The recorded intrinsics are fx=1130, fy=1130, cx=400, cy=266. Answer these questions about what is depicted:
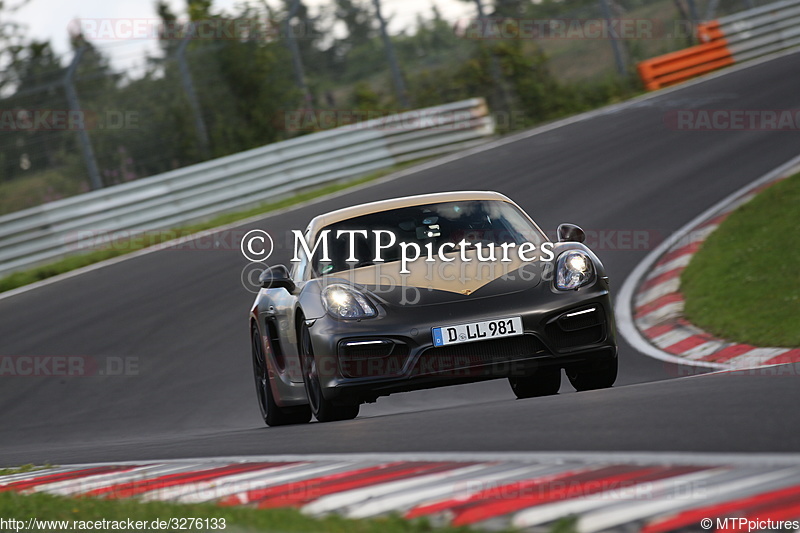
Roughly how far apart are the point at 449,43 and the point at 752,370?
1661cm

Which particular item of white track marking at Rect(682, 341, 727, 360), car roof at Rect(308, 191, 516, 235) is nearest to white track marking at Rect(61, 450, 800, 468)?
car roof at Rect(308, 191, 516, 235)

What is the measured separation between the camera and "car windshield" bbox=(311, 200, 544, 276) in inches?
269

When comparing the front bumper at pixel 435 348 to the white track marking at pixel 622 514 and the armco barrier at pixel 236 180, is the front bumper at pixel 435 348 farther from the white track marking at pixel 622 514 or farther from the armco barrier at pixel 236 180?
the armco barrier at pixel 236 180

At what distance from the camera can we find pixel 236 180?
17.7 metres

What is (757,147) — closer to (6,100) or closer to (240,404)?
(240,404)

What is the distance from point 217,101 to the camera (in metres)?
20.1

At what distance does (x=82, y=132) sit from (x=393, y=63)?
6.23 m

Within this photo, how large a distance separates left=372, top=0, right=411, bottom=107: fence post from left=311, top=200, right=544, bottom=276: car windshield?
44.7ft

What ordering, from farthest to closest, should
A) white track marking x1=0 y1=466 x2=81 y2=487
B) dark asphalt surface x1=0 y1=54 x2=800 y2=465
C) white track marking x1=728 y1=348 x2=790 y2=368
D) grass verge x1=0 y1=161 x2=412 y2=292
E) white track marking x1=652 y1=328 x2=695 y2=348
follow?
grass verge x1=0 y1=161 x2=412 y2=292 → white track marking x1=652 y1=328 x2=695 y2=348 → white track marking x1=728 y1=348 x2=790 y2=368 → white track marking x1=0 y1=466 x2=81 y2=487 → dark asphalt surface x1=0 y1=54 x2=800 y2=465
